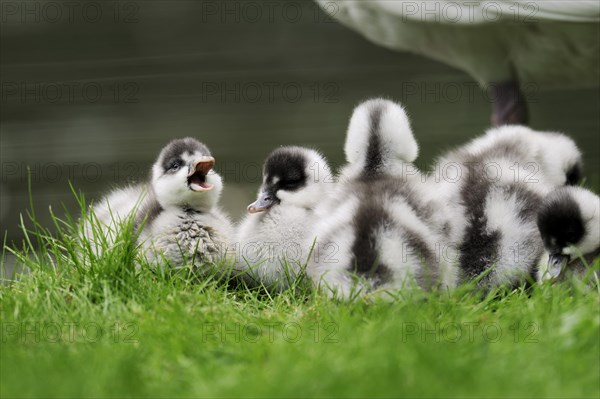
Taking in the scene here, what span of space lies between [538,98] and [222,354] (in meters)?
5.03

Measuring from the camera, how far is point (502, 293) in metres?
2.53

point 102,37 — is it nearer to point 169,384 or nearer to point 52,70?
point 52,70

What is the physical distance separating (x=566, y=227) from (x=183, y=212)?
1.02 metres

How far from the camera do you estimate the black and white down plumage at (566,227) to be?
101 inches

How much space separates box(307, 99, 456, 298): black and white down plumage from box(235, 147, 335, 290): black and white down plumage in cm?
9

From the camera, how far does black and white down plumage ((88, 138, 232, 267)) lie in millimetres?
2756

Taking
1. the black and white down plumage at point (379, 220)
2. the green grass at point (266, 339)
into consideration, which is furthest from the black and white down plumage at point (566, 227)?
the black and white down plumage at point (379, 220)

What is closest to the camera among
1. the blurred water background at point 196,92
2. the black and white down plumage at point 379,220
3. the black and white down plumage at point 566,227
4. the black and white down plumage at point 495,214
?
the black and white down plumage at point 379,220

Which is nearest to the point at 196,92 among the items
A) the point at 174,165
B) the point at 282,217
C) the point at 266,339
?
the point at 174,165

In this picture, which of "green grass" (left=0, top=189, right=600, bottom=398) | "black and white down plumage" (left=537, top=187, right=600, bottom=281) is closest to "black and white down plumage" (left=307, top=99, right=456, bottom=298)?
"green grass" (left=0, top=189, right=600, bottom=398)

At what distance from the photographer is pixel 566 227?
2.55 m

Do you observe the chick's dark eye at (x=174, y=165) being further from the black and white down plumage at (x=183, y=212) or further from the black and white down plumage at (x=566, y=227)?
the black and white down plumage at (x=566, y=227)

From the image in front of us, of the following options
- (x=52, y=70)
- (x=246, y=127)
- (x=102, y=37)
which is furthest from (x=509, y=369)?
(x=102, y=37)

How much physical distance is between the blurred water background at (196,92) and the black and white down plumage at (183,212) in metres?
2.49
